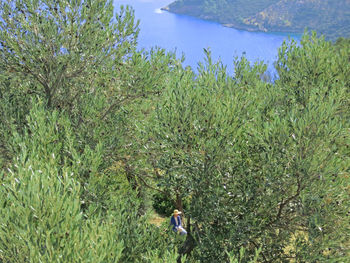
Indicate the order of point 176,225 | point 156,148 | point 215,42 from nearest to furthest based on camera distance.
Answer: point 176,225 → point 156,148 → point 215,42

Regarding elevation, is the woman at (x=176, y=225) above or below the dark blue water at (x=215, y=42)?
below

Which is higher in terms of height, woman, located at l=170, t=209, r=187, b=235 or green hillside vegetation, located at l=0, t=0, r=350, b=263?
green hillside vegetation, located at l=0, t=0, r=350, b=263

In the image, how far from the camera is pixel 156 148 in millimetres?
13742

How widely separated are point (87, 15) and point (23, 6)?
3.32m

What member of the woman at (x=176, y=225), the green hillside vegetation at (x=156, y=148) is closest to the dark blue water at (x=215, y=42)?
the green hillside vegetation at (x=156, y=148)

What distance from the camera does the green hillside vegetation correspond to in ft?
30.9

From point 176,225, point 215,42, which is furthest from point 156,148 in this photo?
point 215,42

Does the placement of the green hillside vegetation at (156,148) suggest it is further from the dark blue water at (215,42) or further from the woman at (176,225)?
the dark blue water at (215,42)

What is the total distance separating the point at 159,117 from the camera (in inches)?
532

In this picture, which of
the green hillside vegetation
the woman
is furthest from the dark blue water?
the woman

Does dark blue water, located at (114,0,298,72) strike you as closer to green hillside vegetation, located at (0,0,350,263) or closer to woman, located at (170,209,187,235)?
green hillside vegetation, located at (0,0,350,263)

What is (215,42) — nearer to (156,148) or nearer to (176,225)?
(156,148)

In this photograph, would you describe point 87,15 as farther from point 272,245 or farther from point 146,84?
point 272,245

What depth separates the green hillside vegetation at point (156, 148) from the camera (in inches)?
371
